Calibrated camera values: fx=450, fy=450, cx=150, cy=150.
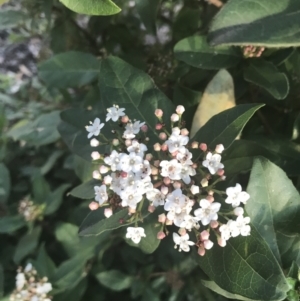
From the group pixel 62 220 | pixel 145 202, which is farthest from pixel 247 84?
pixel 62 220

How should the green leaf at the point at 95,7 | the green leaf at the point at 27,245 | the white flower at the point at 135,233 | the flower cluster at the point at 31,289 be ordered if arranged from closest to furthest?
the green leaf at the point at 95,7
the white flower at the point at 135,233
the flower cluster at the point at 31,289
the green leaf at the point at 27,245

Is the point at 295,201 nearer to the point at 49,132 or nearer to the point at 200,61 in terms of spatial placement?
the point at 200,61

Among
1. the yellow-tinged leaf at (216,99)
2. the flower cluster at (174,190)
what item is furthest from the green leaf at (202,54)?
the flower cluster at (174,190)

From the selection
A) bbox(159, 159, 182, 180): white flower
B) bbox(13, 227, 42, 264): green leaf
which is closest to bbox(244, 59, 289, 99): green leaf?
bbox(159, 159, 182, 180): white flower

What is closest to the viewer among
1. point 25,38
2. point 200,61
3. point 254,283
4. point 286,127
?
point 254,283

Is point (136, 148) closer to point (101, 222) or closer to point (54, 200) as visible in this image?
point (101, 222)

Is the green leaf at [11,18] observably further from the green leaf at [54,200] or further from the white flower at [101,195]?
the white flower at [101,195]

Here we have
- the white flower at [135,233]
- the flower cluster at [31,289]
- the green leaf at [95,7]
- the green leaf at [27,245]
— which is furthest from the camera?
the green leaf at [27,245]
